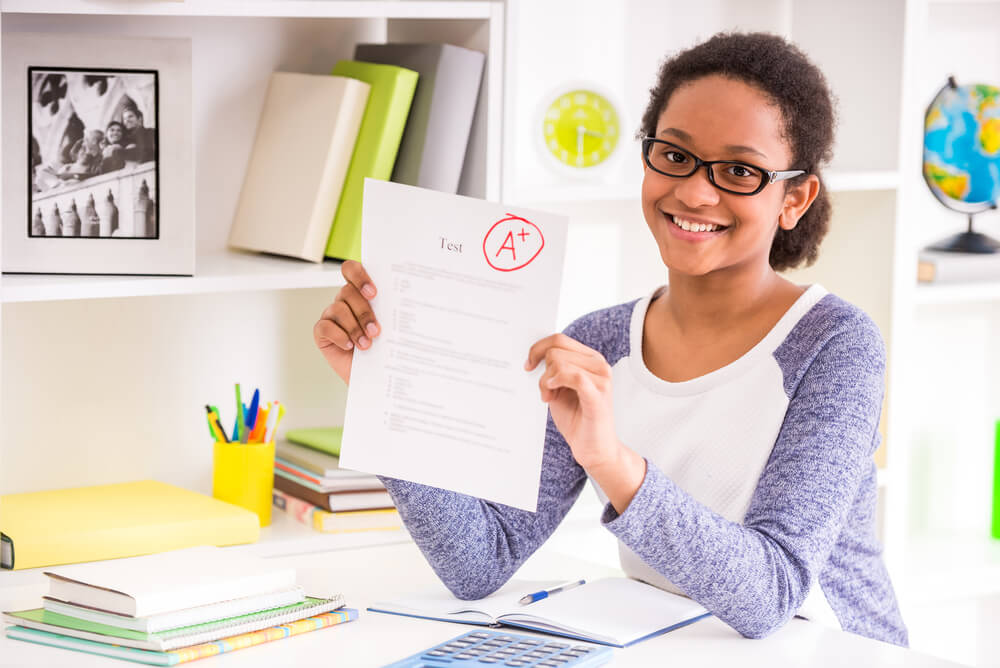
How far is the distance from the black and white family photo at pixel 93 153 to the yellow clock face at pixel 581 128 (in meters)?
0.70

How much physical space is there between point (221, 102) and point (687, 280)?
79 centimetres

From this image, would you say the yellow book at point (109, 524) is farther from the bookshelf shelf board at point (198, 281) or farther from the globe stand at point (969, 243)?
the globe stand at point (969, 243)

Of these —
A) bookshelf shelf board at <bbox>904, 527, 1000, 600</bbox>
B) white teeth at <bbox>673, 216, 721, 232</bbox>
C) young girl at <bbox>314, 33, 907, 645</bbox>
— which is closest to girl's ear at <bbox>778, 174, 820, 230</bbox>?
young girl at <bbox>314, 33, 907, 645</bbox>

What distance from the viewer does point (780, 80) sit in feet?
4.91

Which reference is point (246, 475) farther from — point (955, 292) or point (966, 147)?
point (966, 147)

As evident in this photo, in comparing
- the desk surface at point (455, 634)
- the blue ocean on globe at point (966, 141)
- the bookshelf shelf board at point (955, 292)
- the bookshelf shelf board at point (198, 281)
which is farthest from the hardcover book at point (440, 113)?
the blue ocean on globe at point (966, 141)

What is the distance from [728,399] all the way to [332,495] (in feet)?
2.00

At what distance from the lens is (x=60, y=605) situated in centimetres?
133

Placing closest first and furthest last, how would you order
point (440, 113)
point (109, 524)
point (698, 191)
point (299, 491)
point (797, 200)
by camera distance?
point (698, 191)
point (797, 200)
point (109, 524)
point (440, 113)
point (299, 491)

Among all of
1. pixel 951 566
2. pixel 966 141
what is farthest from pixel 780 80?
pixel 951 566

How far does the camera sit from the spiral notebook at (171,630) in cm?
126

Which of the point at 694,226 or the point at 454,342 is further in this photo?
the point at 694,226

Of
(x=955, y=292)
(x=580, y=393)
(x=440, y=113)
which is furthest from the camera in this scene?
(x=955, y=292)

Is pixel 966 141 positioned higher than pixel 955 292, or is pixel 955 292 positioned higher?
pixel 966 141
